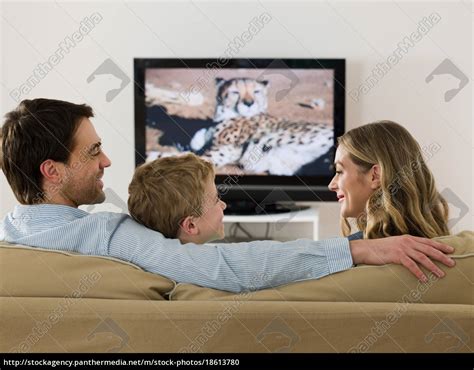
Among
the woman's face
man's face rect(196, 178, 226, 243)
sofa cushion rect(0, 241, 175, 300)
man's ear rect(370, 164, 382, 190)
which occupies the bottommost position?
sofa cushion rect(0, 241, 175, 300)

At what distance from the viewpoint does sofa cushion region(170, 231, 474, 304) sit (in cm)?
141

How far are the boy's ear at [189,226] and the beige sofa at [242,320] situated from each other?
0.40 m

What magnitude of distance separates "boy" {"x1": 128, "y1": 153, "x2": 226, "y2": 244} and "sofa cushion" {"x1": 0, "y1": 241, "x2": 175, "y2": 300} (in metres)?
0.33

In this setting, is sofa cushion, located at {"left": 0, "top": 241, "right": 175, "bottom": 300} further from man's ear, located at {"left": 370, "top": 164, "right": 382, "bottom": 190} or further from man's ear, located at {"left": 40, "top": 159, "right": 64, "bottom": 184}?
man's ear, located at {"left": 370, "top": 164, "right": 382, "bottom": 190}

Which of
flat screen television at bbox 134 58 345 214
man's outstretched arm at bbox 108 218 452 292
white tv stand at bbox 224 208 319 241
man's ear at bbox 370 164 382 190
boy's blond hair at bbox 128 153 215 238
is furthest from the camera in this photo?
flat screen television at bbox 134 58 345 214

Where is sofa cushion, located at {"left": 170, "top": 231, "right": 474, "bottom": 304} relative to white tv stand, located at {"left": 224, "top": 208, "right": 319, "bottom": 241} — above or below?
above

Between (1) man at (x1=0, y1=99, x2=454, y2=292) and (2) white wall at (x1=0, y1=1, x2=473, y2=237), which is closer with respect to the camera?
(1) man at (x1=0, y1=99, x2=454, y2=292)

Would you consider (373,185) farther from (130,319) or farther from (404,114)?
(404,114)

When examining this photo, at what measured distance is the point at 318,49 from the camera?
545 cm

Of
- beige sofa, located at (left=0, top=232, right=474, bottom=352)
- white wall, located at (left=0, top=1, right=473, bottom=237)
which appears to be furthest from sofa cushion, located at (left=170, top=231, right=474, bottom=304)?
white wall, located at (left=0, top=1, right=473, bottom=237)

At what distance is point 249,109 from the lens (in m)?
5.42

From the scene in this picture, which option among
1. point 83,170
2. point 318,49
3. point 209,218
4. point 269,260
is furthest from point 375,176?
point 318,49

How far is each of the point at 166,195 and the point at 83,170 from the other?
265mm
